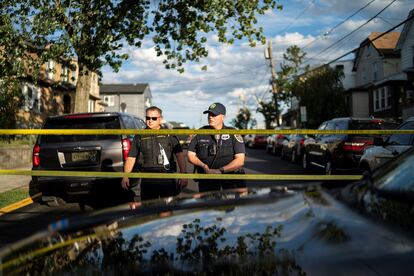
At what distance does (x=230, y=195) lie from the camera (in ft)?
7.88

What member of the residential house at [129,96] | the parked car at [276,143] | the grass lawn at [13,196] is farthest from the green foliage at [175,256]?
the residential house at [129,96]

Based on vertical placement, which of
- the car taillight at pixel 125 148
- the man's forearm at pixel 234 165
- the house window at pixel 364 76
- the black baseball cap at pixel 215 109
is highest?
the house window at pixel 364 76

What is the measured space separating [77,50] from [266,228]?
1422 cm

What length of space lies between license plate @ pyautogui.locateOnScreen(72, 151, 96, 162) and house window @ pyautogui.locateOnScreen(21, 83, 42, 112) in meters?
24.4

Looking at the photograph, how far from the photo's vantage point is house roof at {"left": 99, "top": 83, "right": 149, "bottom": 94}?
72575 mm

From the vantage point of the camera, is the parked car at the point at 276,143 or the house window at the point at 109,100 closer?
the parked car at the point at 276,143

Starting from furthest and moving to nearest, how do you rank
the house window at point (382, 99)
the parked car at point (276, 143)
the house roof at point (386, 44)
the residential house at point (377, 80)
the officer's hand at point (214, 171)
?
1. the house roof at point (386, 44)
2. the house window at point (382, 99)
3. the residential house at point (377, 80)
4. the parked car at point (276, 143)
5. the officer's hand at point (214, 171)

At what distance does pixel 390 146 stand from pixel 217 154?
4.38m

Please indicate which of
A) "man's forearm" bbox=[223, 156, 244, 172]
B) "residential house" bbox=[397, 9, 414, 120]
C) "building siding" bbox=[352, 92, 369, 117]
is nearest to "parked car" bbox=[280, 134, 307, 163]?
"man's forearm" bbox=[223, 156, 244, 172]

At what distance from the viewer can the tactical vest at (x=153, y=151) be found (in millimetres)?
5059

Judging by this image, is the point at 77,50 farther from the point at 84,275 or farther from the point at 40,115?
the point at 40,115

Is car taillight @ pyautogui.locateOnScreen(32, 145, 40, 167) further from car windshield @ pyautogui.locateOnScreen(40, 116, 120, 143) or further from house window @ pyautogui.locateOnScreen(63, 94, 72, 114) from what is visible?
house window @ pyautogui.locateOnScreen(63, 94, 72, 114)

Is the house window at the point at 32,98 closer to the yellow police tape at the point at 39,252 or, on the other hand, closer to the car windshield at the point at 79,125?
the car windshield at the point at 79,125

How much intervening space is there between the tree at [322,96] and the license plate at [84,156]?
1242 inches
